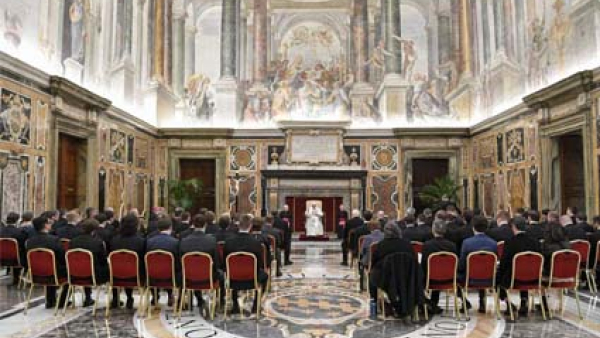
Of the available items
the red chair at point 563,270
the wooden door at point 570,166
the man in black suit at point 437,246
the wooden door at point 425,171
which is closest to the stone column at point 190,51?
the wooden door at point 425,171

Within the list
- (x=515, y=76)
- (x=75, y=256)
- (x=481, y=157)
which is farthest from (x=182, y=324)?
(x=481, y=157)

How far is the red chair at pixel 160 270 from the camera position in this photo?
21.9 ft

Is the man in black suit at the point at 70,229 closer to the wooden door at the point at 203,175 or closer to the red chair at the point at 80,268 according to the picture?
the red chair at the point at 80,268

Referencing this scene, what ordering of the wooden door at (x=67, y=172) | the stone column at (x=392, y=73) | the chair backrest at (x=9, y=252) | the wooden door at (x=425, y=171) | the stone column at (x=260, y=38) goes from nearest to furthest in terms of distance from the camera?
the chair backrest at (x=9, y=252), the wooden door at (x=67, y=172), the stone column at (x=392, y=73), the wooden door at (x=425, y=171), the stone column at (x=260, y=38)

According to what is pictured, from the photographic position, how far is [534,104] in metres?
13.8

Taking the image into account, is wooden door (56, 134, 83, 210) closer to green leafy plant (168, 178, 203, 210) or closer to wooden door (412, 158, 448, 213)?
green leafy plant (168, 178, 203, 210)

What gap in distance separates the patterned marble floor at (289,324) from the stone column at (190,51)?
50.2ft

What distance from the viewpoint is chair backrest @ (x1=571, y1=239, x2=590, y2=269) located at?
7.90 metres

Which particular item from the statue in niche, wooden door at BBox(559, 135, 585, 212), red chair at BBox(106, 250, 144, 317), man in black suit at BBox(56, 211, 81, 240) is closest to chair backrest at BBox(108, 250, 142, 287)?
red chair at BBox(106, 250, 144, 317)

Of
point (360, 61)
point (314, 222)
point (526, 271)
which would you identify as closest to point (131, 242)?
point (526, 271)

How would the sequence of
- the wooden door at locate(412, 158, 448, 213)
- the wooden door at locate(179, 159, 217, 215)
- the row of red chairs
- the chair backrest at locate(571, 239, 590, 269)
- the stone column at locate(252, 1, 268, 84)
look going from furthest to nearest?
the stone column at locate(252, 1, 268, 84) < the wooden door at locate(179, 159, 217, 215) < the wooden door at locate(412, 158, 448, 213) < the chair backrest at locate(571, 239, 590, 269) < the row of red chairs

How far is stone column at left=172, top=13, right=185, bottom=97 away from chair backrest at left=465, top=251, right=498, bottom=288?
1699 cm

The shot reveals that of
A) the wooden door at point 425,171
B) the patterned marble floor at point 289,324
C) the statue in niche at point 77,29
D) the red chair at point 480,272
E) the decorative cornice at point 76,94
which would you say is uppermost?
the statue in niche at point 77,29

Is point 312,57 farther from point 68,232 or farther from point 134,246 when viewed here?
point 134,246
